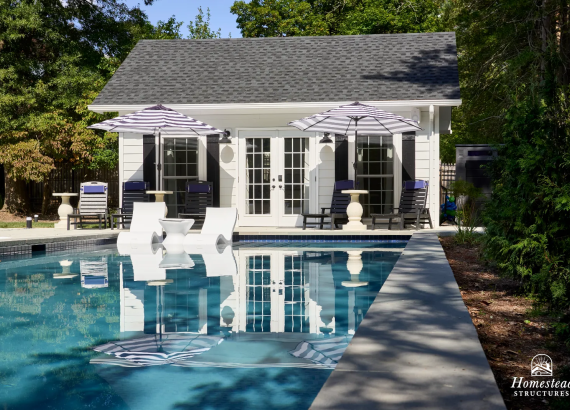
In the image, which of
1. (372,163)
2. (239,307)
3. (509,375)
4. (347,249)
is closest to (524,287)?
(509,375)

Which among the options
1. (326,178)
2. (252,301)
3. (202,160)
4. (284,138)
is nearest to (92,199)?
(202,160)

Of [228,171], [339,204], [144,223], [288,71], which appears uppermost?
[288,71]

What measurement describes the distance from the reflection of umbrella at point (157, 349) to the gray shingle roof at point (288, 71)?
9.46 meters

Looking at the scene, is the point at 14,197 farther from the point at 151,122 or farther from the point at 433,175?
the point at 433,175

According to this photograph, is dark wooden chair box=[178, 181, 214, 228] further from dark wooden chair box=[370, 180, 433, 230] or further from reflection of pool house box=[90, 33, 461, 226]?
dark wooden chair box=[370, 180, 433, 230]

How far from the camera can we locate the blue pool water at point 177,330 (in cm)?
307

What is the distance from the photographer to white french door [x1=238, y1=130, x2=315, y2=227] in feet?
44.3

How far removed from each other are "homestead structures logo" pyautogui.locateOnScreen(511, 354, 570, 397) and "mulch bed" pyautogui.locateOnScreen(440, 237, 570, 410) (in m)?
0.03

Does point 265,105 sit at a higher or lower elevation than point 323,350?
higher

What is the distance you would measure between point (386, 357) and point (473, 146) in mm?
12215

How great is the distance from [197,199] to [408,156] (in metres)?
4.60

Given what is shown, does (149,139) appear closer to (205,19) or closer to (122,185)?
(122,185)

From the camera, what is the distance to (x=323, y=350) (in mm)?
3830

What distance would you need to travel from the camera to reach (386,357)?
2559 millimetres
